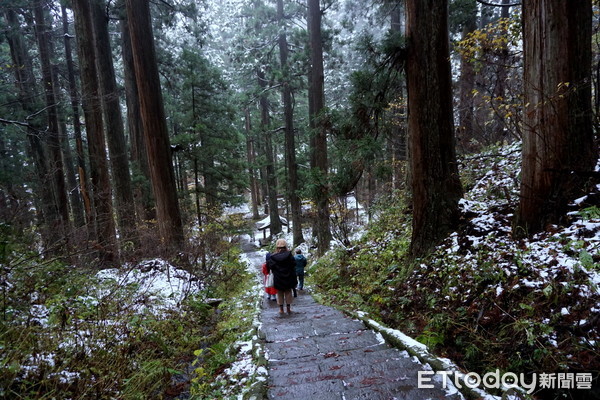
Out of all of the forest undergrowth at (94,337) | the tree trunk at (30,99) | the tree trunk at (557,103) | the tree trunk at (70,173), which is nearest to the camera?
the forest undergrowth at (94,337)

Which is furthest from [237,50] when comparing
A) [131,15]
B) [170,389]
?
[170,389]

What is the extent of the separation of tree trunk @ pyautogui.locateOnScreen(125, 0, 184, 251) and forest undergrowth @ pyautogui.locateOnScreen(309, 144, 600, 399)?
226 inches

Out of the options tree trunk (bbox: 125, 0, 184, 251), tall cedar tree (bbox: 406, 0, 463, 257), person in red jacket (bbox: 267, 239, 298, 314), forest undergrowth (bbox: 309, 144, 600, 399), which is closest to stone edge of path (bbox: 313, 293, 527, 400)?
forest undergrowth (bbox: 309, 144, 600, 399)

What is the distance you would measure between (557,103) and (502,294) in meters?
2.83

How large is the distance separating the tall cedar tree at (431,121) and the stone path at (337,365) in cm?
237

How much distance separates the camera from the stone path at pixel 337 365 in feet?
10.2

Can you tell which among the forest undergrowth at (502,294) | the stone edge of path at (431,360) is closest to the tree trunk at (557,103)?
the forest undergrowth at (502,294)

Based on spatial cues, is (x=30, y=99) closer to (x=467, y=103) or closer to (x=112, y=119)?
(x=112, y=119)

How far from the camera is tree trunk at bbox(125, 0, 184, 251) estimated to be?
28.0 feet

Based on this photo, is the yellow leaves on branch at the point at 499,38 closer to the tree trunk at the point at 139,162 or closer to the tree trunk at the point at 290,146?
the tree trunk at the point at 290,146

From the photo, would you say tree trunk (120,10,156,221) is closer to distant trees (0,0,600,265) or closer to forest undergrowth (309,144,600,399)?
distant trees (0,0,600,265)

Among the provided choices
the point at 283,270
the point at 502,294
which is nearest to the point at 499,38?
the point at 502,294

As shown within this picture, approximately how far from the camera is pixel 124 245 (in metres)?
8.41

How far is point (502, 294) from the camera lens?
385 centimetres
